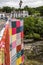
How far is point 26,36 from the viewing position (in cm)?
2977

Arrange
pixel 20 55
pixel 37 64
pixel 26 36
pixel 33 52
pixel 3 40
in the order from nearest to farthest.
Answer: pixel 3 40 < pixel 20 55 < pixel 37 64 < pixel 33 52 < pixel 26 36

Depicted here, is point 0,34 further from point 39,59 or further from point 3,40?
point 39,59

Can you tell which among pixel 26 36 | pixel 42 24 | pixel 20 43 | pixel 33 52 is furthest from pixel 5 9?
pixel 20 43

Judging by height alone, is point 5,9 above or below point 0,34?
below

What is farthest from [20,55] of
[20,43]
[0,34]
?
[0,34]

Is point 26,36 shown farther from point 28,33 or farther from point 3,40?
point 3,40

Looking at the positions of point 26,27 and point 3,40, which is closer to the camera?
point 3,40

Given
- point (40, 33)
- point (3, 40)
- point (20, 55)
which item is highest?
point (3, 40)

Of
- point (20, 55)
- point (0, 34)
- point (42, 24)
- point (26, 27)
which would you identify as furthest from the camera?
point (42, 24)

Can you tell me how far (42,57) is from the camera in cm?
1814

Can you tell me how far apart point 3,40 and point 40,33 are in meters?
29.3

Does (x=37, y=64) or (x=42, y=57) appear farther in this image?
(x=42, y=57)

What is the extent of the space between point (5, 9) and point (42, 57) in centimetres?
4278

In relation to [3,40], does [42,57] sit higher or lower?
lower
